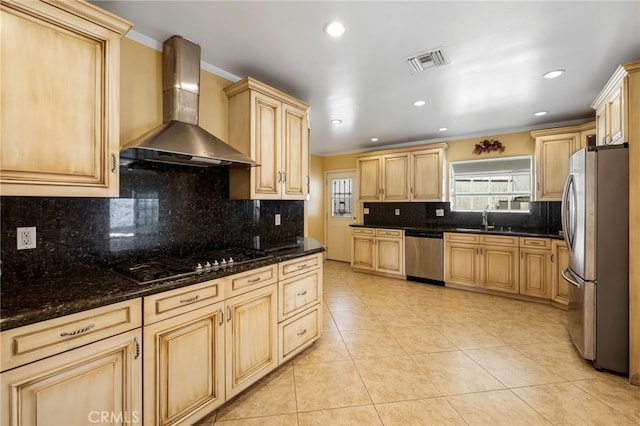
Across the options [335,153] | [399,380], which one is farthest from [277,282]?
[335,153]

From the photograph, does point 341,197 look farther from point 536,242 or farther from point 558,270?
point 558,270

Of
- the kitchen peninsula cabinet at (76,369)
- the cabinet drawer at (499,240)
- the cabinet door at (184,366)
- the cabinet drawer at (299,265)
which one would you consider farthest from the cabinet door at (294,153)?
the cabinet drawer at (499,240)

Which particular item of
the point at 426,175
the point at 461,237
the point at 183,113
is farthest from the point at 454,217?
the point at 183,113

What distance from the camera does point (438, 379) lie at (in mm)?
2117

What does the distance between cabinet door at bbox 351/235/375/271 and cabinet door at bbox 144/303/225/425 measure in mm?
3827

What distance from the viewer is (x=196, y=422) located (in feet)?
5.40

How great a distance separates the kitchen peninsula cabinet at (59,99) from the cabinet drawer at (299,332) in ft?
4.99

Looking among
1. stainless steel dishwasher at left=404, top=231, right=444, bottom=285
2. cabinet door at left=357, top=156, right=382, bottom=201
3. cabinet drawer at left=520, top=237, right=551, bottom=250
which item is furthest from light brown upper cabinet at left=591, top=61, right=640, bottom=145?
cabinet door at left=357, top=156, right=382, bottom=201

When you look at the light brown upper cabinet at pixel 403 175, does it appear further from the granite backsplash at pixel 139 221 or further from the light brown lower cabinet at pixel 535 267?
the granite backsplash at pixel 139 221

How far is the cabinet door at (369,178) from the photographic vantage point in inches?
212

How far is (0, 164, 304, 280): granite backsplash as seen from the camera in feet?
4.94

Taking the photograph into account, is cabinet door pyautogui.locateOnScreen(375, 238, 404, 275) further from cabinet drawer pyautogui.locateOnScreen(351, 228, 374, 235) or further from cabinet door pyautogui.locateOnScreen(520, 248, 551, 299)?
cabinet door pyautogui.locateOnScreen(520, 248, 551, 299)

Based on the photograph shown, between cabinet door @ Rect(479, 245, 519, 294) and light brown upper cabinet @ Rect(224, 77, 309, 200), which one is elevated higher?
light brown upper cabinet @ Rect(224, 77, 309, 200)

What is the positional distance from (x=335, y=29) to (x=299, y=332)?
7.53ft
